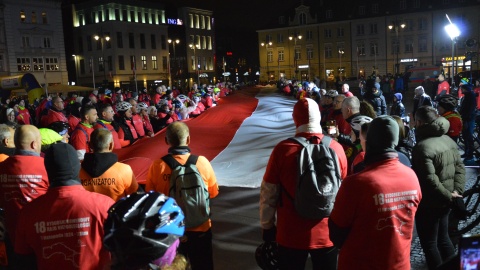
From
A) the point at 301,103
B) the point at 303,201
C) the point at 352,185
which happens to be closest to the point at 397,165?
the point at 352,185

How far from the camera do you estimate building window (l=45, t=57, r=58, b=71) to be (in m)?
59.7

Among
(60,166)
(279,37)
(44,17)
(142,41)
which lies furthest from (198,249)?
(279,37)

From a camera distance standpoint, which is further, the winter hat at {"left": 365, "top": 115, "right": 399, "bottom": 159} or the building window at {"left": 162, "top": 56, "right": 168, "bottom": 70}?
the building window at {"left": 162, "top": 56, "right": 168, "bottom": 70}

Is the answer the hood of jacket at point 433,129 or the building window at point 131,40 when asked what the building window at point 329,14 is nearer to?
the building window at point 131,40

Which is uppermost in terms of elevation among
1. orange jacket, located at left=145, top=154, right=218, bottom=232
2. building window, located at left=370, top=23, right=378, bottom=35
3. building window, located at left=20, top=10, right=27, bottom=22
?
building window, located at left=20, top=10, right=27, bottom=22

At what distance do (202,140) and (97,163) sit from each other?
7631 mm

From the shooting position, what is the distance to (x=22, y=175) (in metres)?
4.54

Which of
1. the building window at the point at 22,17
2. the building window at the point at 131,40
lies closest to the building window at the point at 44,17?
the building window at the point at 22,17

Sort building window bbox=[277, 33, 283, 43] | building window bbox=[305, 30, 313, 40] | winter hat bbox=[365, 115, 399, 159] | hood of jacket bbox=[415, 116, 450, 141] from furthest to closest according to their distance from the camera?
building window bbox=[277, 33, 283, 43], building window bbox=[305, 30, 313, 40], hood of jacket bbox=[415, 116, 450, 141], winter hat bbox=[365, 115, 399, 159]

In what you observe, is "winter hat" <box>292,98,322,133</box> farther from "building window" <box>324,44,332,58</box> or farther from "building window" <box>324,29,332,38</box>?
"building window" <box>324,29,332,38</box>

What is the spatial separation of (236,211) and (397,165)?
4.71m

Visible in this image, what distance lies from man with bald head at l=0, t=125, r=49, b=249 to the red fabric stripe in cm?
306

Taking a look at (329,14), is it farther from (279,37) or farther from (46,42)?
(46,42)

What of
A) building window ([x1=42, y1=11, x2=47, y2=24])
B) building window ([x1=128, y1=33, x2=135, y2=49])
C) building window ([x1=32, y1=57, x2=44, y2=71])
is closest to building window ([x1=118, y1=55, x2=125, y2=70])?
building window ([x1=128, y1=33, x2=135, y2=49])
